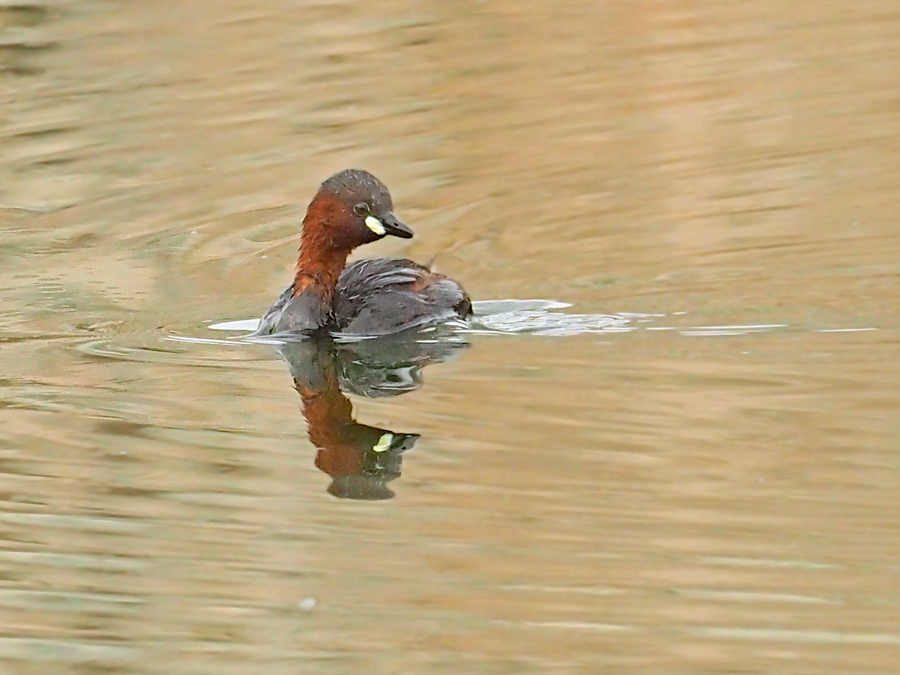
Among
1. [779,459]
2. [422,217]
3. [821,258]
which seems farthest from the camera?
[422,217]

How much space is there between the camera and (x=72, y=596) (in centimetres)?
563

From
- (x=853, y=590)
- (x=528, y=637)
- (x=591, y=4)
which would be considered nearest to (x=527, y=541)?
(x=528, y=637)

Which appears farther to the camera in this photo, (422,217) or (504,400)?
(422,217)

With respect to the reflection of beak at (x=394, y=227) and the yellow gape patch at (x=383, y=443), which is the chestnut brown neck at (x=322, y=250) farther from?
the yellow gape patch at (x=383, y=443)

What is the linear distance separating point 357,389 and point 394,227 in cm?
113

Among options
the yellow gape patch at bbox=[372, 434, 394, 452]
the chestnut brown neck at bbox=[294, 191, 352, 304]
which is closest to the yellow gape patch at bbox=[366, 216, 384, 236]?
the chestnut brown neck at bbox=[294, 191, 352, 304]

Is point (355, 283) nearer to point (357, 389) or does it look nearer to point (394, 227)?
point (394, 227)

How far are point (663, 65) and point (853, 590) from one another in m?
9.20

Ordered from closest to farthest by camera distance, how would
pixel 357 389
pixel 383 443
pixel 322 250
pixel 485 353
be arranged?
1. pixel 383 443
2. pixel 357 389
3. pixel 485 353
4. pixel 322 250

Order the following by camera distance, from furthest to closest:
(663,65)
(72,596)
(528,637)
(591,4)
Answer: (591,4), (663,65), (72,596), (528,637)

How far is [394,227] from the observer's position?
8797 mm

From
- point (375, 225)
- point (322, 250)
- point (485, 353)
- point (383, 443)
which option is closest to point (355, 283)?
point (322, 250)

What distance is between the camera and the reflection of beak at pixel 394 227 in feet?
28.7

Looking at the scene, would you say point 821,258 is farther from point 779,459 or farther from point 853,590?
point 853,590
